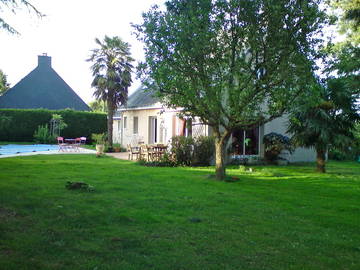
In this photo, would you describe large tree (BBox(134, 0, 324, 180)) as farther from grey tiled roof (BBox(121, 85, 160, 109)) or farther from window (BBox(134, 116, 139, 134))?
window (BBox(134, 116, 139, 134))

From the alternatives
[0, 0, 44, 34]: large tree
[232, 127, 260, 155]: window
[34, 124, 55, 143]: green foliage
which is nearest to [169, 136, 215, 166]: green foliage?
[232, 127, 260, 155]: window

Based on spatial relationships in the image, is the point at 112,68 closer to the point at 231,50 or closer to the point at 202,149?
the point at 202,149

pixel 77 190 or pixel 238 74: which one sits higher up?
pixel 238 74

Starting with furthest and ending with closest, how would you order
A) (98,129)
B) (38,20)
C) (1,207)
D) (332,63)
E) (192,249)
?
1. (98,129)
2. (332,63)
3. (38,20)
4. (1,207)
5. (192,249)

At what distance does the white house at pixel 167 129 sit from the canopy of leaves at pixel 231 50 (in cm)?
432

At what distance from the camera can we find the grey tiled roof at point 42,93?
37.1 meters

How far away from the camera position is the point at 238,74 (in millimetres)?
10727

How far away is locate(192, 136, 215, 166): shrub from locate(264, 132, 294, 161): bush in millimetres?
3882

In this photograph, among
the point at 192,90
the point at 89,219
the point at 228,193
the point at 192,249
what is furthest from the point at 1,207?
the point at 192,90

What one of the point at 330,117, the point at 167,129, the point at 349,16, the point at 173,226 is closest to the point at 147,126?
the point at 167,129

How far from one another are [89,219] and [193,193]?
3539 mm

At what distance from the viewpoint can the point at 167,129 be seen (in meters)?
20.6

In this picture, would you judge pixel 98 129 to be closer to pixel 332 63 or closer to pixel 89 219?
pixel 332 63

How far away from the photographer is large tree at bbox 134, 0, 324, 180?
10.3 metres
